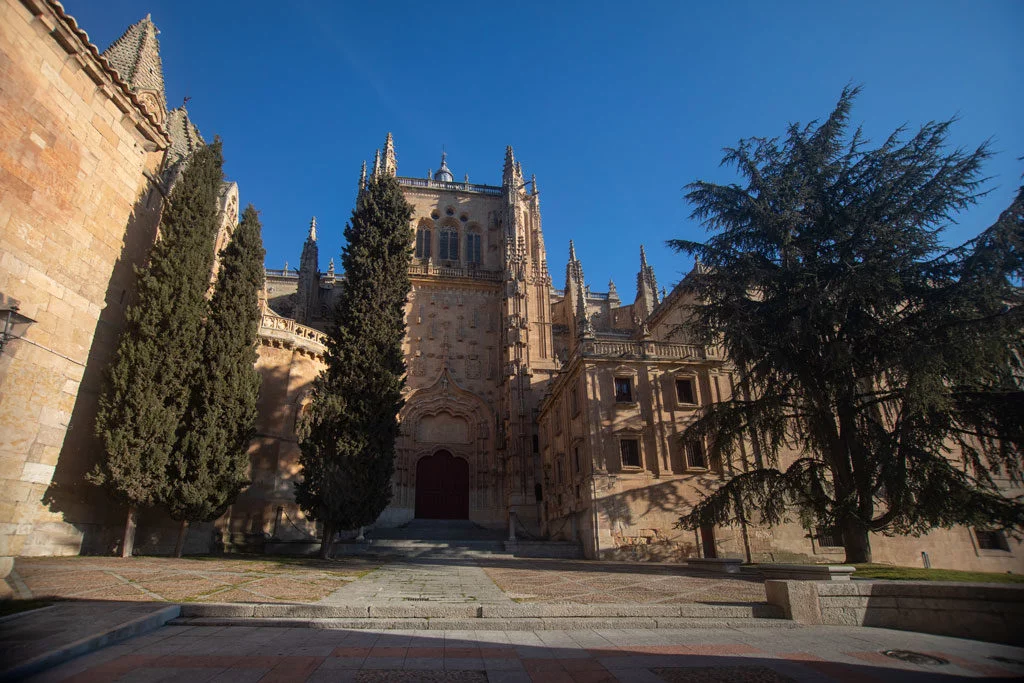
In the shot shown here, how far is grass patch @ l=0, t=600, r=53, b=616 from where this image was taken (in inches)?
229

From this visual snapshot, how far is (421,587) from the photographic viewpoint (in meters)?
9.72

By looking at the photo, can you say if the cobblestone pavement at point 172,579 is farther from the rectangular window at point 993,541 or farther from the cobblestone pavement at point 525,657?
the rectangular window at point 993,541

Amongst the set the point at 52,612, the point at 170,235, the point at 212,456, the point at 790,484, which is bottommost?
the point at 52,612

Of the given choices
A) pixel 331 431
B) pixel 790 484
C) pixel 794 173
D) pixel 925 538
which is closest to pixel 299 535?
pixel 331 431

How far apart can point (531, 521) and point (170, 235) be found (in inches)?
801

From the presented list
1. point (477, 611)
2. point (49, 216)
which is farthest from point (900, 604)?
point (49, 216)

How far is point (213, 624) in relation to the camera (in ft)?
20.2

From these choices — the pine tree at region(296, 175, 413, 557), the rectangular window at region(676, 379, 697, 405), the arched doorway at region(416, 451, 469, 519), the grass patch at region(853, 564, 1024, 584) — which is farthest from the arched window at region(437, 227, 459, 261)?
the grass patch at region(853, 564, 1024, 584)

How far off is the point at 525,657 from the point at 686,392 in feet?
59.3

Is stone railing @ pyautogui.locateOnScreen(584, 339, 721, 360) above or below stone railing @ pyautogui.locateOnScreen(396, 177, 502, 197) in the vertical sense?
below

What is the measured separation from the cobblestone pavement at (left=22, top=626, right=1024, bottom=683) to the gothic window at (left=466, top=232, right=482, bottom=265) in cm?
3270

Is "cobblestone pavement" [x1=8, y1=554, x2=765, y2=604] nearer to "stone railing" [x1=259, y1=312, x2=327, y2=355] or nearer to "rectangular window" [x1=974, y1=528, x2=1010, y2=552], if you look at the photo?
"stone railing" [x1=259, y1=312, x2=327, y2=355]

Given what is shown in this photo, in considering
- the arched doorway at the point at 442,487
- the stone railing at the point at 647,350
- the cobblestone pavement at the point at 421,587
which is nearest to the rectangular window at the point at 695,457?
the stone railing at the point at 647,350

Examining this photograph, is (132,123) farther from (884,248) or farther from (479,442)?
(479,442)
